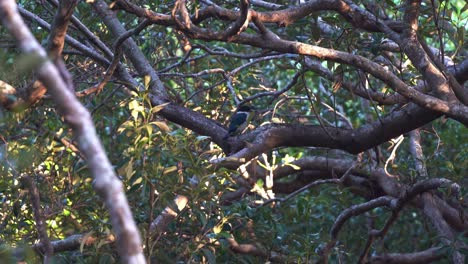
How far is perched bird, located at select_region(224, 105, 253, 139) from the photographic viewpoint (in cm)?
494

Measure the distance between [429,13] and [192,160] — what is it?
199 cm

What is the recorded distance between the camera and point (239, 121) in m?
5.44

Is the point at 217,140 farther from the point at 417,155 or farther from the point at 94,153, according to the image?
the point at 94,153

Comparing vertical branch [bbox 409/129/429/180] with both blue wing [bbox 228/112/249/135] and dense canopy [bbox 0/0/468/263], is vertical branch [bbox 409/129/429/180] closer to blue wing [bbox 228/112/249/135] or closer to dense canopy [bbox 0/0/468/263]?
dense canopy [bbox 0/0/468/263]

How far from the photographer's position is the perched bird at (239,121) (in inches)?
195

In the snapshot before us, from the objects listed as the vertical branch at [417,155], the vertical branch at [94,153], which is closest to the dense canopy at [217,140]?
the vertical branch at [417,155]

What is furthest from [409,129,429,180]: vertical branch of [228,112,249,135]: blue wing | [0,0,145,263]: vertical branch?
[0,0,145,263]: vertical branch

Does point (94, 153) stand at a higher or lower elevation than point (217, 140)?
lower

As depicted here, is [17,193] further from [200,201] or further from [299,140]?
[299,140]

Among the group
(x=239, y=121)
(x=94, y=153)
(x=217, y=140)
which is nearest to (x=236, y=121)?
(x=239, y=121)

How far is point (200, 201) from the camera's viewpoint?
4367 mm

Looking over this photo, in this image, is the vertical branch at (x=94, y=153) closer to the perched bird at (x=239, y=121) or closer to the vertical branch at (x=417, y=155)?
the perched bird at (x=239, y=121)

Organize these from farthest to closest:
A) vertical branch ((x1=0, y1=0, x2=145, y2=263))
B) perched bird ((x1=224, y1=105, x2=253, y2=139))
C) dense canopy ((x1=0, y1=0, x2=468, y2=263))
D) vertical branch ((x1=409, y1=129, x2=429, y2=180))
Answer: vertical branch ((x1=409, y1=129, x2=429, y2=180)), perched bird ((x1=224, y1=105, x2=253, y2=139)), dense canopy ((x1=0, y1=0, x2=468, y2=263)), vertical branch ((x1=0, y1=0, x2=145, y2=263))

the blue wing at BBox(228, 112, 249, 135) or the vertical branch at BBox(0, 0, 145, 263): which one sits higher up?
the blue wing at BBox(228, 112, 249, 135)
